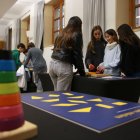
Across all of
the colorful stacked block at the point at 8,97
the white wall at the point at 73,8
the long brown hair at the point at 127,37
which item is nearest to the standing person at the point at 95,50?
the long brown hair at the point at 127,37

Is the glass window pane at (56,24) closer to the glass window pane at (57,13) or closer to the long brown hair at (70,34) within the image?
the glass window pane at (57,13)

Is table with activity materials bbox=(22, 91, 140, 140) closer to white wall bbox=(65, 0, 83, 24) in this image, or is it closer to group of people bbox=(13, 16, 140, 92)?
group of people bbox=(13, 16, 140, 92)

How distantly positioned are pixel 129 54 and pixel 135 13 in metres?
1.95

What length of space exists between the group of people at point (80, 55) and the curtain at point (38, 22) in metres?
4.46

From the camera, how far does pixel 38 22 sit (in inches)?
292

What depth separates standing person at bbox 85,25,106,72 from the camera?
3.20m

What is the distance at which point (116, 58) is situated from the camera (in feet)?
9.17

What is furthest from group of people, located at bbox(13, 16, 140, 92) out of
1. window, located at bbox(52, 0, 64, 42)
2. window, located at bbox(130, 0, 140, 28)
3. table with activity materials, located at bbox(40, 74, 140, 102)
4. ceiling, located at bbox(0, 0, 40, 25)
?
ceiling, located at bbox(0, 0, 40, 25)

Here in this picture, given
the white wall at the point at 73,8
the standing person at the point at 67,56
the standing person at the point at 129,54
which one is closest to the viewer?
the standing person at the point at 67,56

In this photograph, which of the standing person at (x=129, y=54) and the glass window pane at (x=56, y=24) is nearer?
the standing person at (x=129, y=54)

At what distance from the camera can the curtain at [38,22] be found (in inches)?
286

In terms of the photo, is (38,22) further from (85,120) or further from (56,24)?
(85,120)

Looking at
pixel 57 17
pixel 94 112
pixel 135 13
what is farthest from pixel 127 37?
pixel 57 17

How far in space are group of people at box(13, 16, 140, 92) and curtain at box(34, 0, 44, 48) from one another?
14.1 ft
